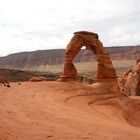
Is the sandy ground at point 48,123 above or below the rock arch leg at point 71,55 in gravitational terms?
below

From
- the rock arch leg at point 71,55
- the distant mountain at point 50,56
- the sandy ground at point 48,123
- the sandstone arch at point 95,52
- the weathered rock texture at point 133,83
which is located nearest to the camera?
the sandy ground at point 48,123

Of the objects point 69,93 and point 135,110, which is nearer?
point 69,93

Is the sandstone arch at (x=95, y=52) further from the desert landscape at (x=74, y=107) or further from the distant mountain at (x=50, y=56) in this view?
the distant mountain at (x=50, y=56)

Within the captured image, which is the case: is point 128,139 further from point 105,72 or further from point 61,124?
point 105,72

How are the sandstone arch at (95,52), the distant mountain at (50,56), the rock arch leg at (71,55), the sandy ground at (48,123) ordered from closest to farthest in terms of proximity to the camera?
the sandy ground at (48,123)
the sandstone arch at (95,52)
the rock arch leg at (71,55)
the distant mountain at (50,56)

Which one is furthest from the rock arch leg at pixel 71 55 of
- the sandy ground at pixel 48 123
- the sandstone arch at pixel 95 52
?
the sandy ground at pixel 48 123

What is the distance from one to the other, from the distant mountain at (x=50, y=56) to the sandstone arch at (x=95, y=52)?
111 metres

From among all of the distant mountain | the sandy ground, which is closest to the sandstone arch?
the sandy ground

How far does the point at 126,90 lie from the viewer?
32656 millimetres

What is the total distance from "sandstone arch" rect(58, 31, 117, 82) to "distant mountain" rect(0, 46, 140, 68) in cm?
11062

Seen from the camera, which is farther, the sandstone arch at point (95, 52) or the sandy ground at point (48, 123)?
the sandstone arch at point (95, 52)

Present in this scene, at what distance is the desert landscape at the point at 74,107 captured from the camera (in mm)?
9273

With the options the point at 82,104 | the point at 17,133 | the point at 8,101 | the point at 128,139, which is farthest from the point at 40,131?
the point at 82,104

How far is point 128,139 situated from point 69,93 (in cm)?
1035
